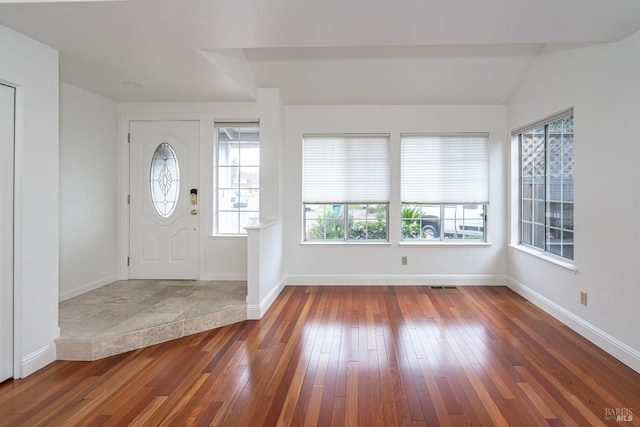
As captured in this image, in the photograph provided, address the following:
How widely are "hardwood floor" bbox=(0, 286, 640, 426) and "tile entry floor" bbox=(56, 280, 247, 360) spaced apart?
0.11 m

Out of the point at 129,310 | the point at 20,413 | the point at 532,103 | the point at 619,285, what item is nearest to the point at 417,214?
the point at 532,103

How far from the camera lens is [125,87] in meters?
4.08

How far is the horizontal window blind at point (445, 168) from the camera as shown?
512 centimetres

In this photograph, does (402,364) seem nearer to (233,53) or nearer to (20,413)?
(20,413)

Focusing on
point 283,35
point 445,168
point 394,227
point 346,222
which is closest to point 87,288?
point 346,222

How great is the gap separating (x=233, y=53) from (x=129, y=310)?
2.75 m

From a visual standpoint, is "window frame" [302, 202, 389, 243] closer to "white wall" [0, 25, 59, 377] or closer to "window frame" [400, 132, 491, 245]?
"window frame" [400, 132, 491, 245]

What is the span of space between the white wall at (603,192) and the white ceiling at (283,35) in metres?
0.30

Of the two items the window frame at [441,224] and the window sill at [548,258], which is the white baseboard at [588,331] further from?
the window frame at [441,224]

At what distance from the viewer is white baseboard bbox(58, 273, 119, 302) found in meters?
3.99

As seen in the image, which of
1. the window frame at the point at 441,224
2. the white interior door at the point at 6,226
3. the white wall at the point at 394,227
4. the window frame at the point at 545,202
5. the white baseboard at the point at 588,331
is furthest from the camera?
the window frame at the point at 441,224

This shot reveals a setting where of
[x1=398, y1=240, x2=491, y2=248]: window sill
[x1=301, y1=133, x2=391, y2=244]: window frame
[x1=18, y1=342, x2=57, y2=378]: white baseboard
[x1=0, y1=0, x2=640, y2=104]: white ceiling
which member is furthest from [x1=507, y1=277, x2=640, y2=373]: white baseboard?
[x1=18, y1=342, x2=57, y2=378]: white baseboard

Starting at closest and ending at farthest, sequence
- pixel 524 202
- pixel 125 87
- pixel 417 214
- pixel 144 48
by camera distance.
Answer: pixel 144 48 < pixel 125 87 < pixel 524 202 < pixel 417 214

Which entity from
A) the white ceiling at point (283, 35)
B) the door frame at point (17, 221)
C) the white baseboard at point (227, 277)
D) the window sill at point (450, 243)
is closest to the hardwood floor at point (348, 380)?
the door frame at point (17, 221)
